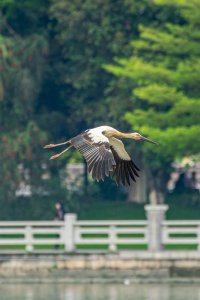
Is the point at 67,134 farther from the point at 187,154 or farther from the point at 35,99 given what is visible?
the point at 187,154

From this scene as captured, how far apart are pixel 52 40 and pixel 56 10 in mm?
2873

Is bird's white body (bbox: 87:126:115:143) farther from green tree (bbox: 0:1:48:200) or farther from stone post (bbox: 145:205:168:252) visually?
green tree (bbox: 0:1:48:200)

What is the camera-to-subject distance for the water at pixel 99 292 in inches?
1174

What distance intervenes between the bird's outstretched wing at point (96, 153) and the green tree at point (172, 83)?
18928 mm

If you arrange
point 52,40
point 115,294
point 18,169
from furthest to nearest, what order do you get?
point 52,40 → point 18,169 → point 115,294

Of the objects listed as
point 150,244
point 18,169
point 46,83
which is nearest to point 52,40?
point 46,83

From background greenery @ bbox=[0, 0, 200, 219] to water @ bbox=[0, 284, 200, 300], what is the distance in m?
5.45

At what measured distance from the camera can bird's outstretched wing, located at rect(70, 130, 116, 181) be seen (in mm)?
14344

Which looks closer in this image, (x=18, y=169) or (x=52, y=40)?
(x=18, y=169)

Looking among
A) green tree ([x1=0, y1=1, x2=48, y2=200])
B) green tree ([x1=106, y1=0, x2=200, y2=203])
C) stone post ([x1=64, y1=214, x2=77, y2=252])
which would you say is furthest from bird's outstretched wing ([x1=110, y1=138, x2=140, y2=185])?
green tree ([x1=0, y1=1, x2=48, y2=200])

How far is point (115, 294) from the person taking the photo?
30281 mm

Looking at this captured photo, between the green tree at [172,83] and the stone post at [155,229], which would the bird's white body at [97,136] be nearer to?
the stone post at [155,229]

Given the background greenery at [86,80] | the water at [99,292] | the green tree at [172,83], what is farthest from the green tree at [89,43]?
the water at [99,292]

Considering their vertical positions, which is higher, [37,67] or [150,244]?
[37,67]
